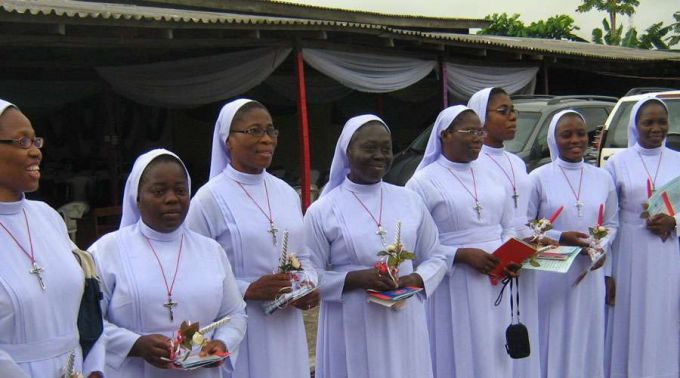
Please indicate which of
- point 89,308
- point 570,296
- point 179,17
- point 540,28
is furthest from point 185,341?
point 540,28

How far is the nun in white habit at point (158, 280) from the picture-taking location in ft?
10.9

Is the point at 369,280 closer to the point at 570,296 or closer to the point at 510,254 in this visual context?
the point at 510,254

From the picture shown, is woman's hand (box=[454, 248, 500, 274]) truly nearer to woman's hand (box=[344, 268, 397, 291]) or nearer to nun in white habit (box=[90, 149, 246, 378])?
Answer: woman's hand (box=[344, 268, 397, 291])

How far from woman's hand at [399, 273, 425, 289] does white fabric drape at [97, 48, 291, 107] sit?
8.58 metres

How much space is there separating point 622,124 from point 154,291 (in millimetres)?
8201

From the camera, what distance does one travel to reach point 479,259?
4.69 metres

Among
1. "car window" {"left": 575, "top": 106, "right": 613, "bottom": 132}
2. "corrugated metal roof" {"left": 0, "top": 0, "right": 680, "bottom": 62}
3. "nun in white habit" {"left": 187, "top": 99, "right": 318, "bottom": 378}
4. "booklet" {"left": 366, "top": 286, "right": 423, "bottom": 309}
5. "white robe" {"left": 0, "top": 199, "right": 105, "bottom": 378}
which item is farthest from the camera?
"car window" {"left": 575, "top": 106, "right": 613, "bottom": 132}

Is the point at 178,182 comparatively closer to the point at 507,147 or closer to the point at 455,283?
the point at 455,283

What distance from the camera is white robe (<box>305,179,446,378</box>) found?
4234 millimetres

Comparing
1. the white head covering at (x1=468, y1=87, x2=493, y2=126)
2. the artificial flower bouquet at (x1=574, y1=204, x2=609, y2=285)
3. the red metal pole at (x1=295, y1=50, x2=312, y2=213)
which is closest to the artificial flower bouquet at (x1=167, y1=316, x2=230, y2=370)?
the white head covering at (x1=468, y1=87, x2=493, y2=126)

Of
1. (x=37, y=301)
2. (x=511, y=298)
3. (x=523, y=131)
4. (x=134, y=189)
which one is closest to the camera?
(x=37, y=301)

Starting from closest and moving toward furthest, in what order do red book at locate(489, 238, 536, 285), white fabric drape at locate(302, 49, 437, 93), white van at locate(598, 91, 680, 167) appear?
red book at locate(489, 238, 536, 285)
white van at locate(598, 91, 680, 167)
white fabric drape at locate(302, 49, 437, 93)

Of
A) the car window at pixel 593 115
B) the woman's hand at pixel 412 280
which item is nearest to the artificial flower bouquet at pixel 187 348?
the woman's hand at pixel 412 280

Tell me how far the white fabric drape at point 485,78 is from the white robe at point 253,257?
→ 11.5 meters
